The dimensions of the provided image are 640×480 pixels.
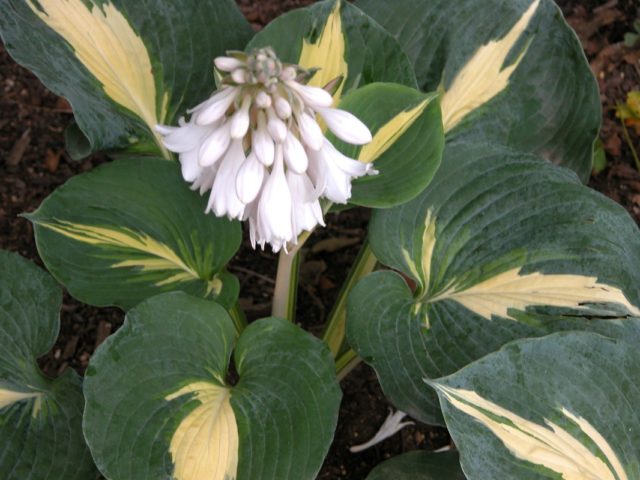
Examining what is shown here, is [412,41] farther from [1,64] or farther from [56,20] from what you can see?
[1,64]

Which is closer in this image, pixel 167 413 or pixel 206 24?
pixel 167 413

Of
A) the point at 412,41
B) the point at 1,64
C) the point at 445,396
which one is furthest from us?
the point at 1,64

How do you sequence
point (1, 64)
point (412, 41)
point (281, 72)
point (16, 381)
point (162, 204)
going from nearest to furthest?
point (281, 72)
point (16, 381)
point (162, 204)
point (412, 41)
point (1, 64)

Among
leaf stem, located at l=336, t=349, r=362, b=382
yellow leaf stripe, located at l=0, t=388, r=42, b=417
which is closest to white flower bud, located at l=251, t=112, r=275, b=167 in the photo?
yellow leaf stripe, located at l=0, t=388, r=42, b=417

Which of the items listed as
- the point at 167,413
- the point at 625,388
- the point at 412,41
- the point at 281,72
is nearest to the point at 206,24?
the point at 412,41

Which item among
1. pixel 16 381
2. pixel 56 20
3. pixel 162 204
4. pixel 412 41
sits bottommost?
pixel 16 381

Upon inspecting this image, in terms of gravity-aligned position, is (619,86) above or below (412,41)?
below

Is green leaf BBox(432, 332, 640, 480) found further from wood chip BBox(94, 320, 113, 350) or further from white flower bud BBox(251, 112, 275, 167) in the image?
wood chip BBox(94, 320, 113, 350)

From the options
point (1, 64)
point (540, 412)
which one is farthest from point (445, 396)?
point (1, 64)
